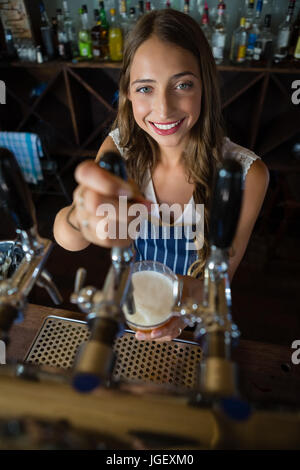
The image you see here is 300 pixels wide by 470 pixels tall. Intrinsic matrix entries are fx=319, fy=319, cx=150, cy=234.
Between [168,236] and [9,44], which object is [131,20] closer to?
[9,44]

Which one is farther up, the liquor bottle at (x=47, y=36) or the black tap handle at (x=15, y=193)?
the liquor bottle at (x=47, y=36)

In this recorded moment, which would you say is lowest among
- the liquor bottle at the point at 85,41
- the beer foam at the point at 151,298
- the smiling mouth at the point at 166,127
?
the beer foam at the point at 151,298

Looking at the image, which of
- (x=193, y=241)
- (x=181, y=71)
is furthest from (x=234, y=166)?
(x=193, y=241)

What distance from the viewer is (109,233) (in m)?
0.55

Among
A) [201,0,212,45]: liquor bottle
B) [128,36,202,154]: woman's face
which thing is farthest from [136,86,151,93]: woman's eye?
[201,0,212,45]: liquor bottle

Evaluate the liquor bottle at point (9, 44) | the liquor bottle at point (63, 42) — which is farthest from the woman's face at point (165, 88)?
the liquor bottle at point (9, 44)

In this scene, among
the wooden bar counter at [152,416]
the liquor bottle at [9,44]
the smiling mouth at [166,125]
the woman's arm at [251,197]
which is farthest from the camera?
the liquor bottle at [9,44]

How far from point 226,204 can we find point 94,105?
3.15 meters

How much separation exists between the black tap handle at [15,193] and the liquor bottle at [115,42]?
2430 millimetres

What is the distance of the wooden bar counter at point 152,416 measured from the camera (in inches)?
14.5

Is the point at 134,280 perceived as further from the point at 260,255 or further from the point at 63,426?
the point at 260,255

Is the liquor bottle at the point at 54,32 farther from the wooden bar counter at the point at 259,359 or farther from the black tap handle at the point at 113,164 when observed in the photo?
the black tap handle at the point at 113,164

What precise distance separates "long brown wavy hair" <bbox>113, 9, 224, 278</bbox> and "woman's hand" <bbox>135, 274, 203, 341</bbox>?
0.11 metres

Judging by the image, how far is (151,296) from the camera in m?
0.75
